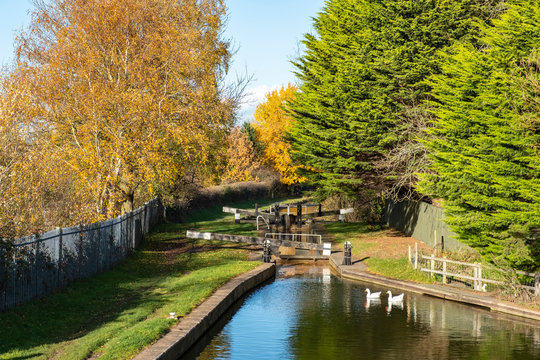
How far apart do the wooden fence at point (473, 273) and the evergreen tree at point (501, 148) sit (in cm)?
55

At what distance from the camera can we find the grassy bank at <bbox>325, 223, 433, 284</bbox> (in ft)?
87.8

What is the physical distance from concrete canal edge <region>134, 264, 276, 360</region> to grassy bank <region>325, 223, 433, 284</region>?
18.5ft

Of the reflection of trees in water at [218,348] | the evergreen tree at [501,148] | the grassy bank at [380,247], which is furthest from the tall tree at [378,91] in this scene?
the reflection of trees in water at [218,348]

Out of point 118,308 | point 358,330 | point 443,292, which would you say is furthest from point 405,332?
point 118,308

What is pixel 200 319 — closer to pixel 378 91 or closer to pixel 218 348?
pixel 218 348

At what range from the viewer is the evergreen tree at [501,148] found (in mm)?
19375

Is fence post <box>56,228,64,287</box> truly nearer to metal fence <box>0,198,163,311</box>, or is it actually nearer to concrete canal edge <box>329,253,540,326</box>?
metal fence <box>0,198,163,311</box>

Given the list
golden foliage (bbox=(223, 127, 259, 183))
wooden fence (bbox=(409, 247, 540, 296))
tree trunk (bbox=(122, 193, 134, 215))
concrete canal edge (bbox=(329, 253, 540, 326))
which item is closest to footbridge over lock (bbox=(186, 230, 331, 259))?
concrete canal edge (bbox=(329, 253, 540, 326))

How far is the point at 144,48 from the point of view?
31156 mm

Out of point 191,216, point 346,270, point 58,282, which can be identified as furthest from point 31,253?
point 191,216

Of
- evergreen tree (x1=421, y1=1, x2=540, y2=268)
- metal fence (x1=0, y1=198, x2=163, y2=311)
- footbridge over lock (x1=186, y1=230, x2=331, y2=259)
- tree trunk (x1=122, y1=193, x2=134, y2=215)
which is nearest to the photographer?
metal fence (x1=0, y1=198, x2=163, y2=311)

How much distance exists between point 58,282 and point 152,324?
5707 mm

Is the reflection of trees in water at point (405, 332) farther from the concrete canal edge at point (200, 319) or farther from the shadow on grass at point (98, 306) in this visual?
the shadow on grass at point (98, 306)

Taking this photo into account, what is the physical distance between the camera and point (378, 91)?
3503 centimetres
